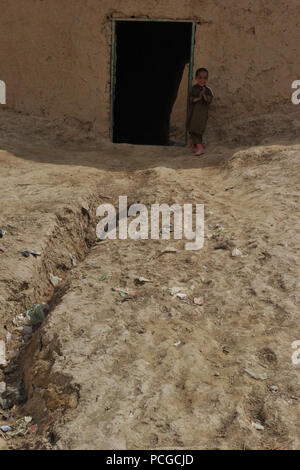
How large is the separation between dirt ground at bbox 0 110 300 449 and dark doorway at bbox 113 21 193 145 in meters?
4.51

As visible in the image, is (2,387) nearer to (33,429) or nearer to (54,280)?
(33,429)

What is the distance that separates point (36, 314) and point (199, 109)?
→ 141 inches

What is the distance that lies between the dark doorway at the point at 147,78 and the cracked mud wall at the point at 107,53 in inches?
105

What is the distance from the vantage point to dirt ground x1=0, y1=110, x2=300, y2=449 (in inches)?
89.4

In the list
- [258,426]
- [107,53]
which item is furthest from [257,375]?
[107,53]

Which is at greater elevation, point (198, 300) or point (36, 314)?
point (198, 300)

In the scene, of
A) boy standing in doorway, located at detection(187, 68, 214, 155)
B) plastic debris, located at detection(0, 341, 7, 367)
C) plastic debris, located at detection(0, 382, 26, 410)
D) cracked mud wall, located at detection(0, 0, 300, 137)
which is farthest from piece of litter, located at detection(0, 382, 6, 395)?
cracked mud wall, located at detection(0, 0, 300, 137)

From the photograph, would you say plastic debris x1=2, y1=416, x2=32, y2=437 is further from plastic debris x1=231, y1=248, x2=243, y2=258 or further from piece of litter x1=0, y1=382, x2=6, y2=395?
plastic debris x1=231, y1=248, x2=243, y2=258

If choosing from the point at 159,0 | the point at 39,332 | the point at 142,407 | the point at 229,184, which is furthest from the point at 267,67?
the point at 142,407

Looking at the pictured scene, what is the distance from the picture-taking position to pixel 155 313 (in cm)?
300

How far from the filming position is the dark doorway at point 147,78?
30.2ft

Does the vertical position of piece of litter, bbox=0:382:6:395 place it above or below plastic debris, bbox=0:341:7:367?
below

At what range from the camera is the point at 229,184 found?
15.8 ft

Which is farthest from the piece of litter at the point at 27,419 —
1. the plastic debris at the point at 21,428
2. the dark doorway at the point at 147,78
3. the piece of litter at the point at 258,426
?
the dark doorway at the point at 147,78
